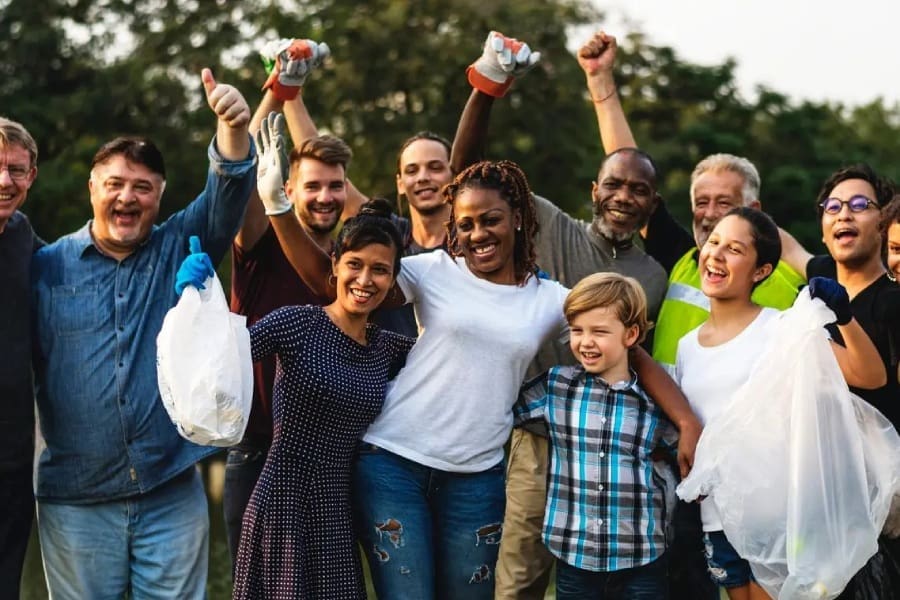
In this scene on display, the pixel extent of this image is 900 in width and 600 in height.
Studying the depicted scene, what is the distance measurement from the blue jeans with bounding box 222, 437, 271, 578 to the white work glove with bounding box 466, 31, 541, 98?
1667mm

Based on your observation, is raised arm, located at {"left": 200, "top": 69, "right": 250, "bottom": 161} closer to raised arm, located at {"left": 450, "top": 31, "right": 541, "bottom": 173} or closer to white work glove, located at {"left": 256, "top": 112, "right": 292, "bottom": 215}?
white work glove, located at {"left": 256, "top": 112, "right": 292, "bottom": 215}

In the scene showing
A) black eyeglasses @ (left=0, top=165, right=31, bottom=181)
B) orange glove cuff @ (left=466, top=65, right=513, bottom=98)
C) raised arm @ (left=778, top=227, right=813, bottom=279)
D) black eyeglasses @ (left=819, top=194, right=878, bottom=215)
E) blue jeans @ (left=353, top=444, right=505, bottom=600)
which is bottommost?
blue jeans @ (left=353, top=444, right=505, bottom=600)

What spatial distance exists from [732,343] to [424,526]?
1.25m

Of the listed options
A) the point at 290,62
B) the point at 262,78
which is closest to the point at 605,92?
the point at 290,62

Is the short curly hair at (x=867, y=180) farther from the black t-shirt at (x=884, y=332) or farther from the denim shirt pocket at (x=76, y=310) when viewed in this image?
the denim shirt pocket at (x=76, y=310)

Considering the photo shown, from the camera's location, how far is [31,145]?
14.5 ft

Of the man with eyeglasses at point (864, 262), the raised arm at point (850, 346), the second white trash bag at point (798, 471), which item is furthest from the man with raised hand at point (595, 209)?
the raised arm at point (850, 346)

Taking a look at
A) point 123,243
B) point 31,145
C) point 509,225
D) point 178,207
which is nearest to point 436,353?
point 509,225

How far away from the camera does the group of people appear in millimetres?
4066

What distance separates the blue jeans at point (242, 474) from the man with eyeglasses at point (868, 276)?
7.20 feet

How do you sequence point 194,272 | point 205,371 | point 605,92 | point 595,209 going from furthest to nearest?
point 605,92 < point 595,209 < point 194,272 < point 205,371

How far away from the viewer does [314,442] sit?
4039 millimetres

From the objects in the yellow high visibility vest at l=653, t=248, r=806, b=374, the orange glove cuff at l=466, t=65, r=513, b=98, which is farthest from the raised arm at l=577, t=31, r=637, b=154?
the yellow high visibility vest at l=653, t=248, r=806, b=374

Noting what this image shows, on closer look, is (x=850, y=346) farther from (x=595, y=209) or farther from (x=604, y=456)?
(x=595, y=209)
